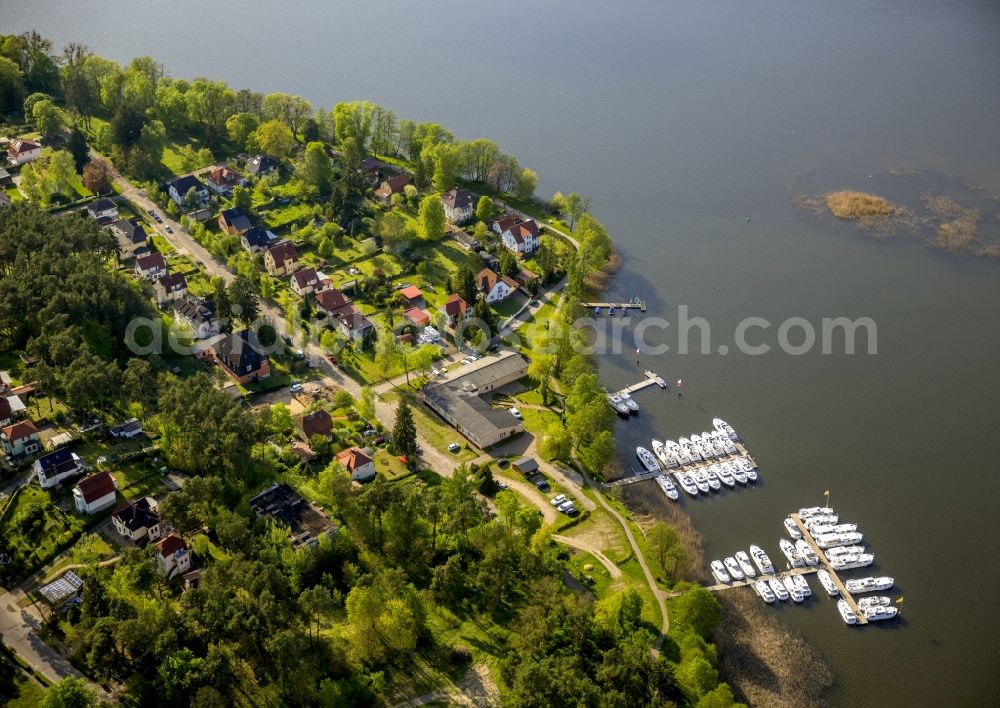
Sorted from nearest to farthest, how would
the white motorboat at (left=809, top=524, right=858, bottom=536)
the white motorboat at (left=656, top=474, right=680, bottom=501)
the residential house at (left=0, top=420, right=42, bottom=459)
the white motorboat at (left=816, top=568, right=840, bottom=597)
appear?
the residential house at (left=0, top=420, right=42, bottom=459) → the white motorboat at (left=816, top=568, right=840, bottom=597) → the white motorboat at (left=809, top=524, right=858, bottom=536) → the white motorboat at (left=656, top=474, right=680, bottom=501)

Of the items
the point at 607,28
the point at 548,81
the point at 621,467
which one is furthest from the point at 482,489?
the point at 607,28

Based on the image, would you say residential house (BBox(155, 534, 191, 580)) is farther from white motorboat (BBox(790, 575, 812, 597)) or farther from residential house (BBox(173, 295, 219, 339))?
white motorboat (BBox(790, 575, 812, 597))

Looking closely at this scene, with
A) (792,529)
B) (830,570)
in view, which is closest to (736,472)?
(792,529)

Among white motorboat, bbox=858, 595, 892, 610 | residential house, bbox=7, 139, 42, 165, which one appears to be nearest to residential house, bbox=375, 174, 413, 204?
residential house, bbox=7, 139, 42, 165

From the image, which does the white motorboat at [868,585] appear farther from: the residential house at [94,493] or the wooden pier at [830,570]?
the residential house at [94,493]

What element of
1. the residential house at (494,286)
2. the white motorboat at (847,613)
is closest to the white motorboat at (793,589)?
the white motorboat at (847,613)

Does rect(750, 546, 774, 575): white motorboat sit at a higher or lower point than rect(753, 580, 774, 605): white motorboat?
higher
